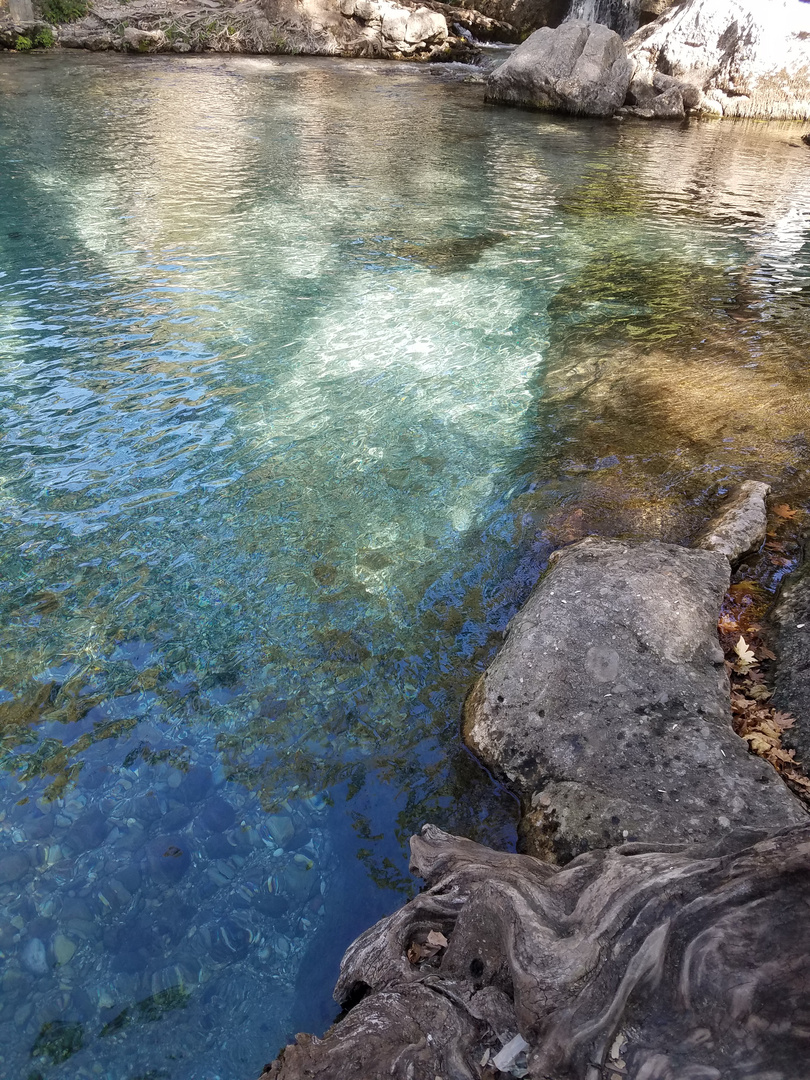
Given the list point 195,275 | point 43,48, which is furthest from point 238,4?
point 195,275

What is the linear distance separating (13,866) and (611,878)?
2918 mm

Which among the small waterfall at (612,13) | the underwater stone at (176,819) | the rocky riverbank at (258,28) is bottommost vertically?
the underwater stone at (176,819)

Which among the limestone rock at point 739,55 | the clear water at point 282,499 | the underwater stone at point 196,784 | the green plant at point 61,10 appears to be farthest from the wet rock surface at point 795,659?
the green plant at point 61,10

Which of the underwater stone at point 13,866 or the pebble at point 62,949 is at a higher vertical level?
the underwater stone at point 13,866

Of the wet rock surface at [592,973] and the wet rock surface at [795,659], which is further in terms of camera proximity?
the wet rock surface at [795,659]

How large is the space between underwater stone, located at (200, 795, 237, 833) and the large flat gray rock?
4.69 feet

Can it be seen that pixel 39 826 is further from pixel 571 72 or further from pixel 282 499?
pixel 571 72

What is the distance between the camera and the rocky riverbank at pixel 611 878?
2307 mm

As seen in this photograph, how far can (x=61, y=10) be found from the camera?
2823 centimetres

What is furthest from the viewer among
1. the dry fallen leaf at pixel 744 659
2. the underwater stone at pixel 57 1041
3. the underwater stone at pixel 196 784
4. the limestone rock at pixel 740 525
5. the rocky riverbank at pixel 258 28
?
the rocky riverbank at pixel 258 28

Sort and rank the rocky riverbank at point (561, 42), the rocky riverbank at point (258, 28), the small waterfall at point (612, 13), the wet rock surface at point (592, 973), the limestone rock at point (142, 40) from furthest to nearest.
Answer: the rocky riverbank at point (258, 28), the limestone rock at point (142, 40), the small waterfall at point (612, 13), the rocky riverbank at point (561, 42), the wet rock surface at point (592, 973)

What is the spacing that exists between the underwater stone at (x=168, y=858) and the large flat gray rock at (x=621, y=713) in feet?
5.58

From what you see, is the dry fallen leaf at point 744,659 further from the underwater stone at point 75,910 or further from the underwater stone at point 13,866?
the underwater stone at point 13,866

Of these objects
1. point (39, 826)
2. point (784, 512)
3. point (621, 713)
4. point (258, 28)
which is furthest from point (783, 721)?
point (258, 28)
